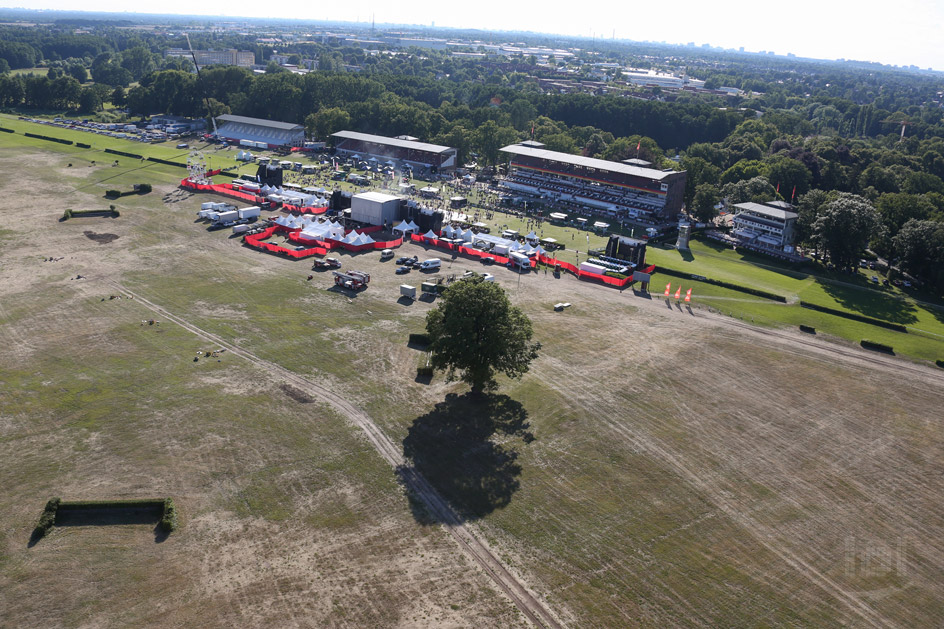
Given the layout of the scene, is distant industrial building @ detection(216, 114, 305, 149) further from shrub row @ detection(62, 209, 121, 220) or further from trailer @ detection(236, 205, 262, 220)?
trailer @ detection(236, 205, 262, 220)

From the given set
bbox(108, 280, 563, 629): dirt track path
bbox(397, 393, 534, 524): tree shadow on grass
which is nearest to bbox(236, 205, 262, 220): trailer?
bbox(108, 280, 563, 629): dirt track path

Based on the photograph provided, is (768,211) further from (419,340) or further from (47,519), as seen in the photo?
(47,519)

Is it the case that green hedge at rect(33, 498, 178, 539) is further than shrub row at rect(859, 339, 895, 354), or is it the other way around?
shrub row at rect(859, 339, 895, 354)

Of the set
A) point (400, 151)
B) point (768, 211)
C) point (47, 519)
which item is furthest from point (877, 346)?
point (400, 151)

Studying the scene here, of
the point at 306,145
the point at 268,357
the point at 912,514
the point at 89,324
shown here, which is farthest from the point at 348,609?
the point at 306,145

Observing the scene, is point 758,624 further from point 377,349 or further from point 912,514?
point 377,349
